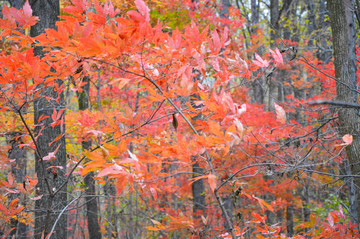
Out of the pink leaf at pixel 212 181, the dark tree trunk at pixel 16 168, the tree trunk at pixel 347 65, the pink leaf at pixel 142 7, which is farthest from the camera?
the dark tree trunk at pixel 16 168

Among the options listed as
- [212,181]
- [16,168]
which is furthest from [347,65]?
[16,168]

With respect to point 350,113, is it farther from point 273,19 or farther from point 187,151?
point 273,19

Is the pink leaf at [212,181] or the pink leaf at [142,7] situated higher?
the pink leaf at [142,7]

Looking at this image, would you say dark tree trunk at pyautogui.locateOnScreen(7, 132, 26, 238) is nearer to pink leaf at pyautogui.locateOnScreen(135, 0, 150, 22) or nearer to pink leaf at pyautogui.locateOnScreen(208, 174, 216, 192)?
pink leaf at pyautogui.locateOnScreen(135, 0, 150, 22)

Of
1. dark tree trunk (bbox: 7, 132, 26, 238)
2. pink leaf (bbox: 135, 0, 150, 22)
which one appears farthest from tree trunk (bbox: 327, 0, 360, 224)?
dark tree trunk (bbox: 7, 132, 26, 238)

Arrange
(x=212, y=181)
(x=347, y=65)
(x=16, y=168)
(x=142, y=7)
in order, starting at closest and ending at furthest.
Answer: (x=212, y=181)
(x=142, y=7)
(x=347, y=65)
(x=16, y=168)

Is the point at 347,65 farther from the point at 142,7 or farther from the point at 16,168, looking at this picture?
the point at 16,168

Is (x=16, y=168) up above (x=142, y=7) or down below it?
below

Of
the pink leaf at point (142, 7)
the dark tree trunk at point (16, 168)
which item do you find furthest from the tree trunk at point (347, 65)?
the dark tree trunk at point (16, 168)

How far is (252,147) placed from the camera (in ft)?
21.9

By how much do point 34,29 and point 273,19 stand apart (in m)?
8.14

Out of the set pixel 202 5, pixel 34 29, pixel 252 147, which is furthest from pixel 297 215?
pixel 34 29

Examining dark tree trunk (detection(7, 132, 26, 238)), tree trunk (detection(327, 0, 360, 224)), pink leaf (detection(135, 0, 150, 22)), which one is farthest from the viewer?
dark tree trunk (detection(7, 132, 26, 238))

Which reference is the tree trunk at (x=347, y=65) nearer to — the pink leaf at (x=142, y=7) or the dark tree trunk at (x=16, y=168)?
the pink leaf at (x=142, y=7)
